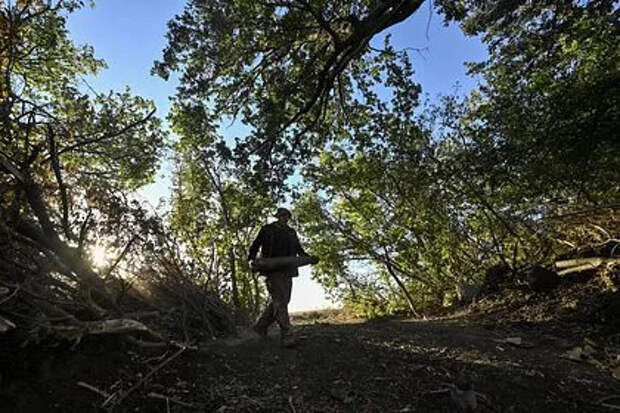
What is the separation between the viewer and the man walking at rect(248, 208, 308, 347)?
5.48m

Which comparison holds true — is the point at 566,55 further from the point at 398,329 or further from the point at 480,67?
the point at 398,329

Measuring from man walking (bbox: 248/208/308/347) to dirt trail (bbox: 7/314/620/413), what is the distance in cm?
42

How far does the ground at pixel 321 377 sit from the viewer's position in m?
3.17

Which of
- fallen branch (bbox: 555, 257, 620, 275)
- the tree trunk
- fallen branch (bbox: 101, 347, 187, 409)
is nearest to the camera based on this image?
fallen branch (bbox: 101, 347, 187, 409)

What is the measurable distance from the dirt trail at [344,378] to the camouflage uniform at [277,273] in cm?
42

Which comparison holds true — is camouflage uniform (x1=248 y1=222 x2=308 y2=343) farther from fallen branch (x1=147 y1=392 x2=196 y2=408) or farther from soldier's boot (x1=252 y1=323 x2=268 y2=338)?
fallen branch (x1=147 y1=392 x2=196 y2=408)

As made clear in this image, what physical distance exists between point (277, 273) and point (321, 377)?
1849 millimetres

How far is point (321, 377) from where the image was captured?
4.08m

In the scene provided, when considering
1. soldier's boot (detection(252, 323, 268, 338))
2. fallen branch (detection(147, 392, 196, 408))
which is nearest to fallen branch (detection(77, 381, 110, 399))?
fallen branch (detection(147, 392, 196, 408))

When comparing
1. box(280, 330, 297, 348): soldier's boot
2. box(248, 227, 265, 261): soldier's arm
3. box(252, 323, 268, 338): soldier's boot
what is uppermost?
box(248, 227, 265, 261): soldier's arm

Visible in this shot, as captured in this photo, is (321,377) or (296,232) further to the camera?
(296,232)

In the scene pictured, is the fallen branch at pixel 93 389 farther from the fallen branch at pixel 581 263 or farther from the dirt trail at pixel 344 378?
the fallen branch at pixel 581 263

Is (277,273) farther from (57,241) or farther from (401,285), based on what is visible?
(401,285)

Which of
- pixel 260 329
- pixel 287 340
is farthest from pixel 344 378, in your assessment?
pixel 260 329
